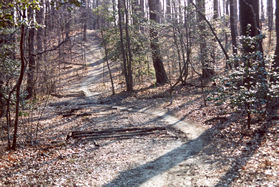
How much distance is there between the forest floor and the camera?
6.38 m

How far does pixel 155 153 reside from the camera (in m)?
8.33

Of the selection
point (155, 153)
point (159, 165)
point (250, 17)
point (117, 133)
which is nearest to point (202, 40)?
point (250, 17)

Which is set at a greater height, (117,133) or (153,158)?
(117,133)

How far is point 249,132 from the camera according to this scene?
860 centimetres

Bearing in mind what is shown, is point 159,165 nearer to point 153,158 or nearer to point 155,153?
point 153,158

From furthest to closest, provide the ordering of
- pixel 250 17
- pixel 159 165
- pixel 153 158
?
pixel 250 17, pixel 153 158, pixel 159 165

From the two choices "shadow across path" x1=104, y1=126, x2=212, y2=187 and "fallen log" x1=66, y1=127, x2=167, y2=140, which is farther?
"fallen log" x1=66, y1=127, x2=167, y2=140

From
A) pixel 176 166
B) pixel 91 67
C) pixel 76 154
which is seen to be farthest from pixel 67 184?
pixel 91 67

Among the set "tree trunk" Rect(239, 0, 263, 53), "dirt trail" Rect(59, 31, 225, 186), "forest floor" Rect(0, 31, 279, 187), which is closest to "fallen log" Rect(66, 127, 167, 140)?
"forest floor" Rect(0, 31, 279, 187)

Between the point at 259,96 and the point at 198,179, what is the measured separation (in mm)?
3687

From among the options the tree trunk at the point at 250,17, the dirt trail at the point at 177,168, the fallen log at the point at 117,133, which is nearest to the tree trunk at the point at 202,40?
the tree trunk at the point at 250,17

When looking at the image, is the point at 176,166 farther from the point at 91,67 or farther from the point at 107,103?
the point at 91,67

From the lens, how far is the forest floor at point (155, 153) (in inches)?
251

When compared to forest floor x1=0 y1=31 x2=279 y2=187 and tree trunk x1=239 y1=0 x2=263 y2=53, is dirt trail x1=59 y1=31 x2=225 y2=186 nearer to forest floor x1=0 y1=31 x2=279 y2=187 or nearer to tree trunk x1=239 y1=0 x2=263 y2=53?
forest floor x1=0 y1=31 x2=279 y2=187
